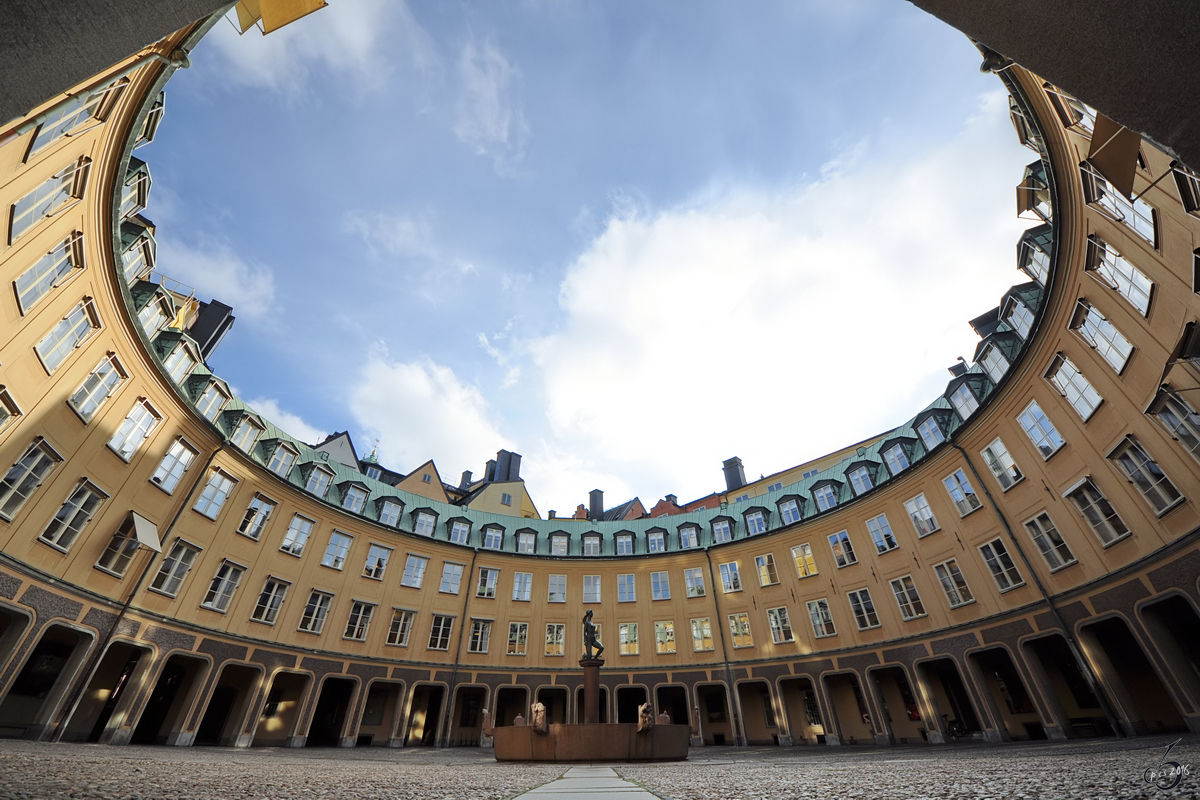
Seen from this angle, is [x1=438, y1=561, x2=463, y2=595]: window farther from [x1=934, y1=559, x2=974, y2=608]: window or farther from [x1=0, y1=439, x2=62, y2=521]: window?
[x1=934, y1=559, x2=974, y2=608]: window

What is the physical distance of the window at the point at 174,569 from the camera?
66.7 feet

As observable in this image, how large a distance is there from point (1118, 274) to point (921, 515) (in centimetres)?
1352

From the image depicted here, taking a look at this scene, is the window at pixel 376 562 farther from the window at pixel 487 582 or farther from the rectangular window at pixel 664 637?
the rectangular window at pixel 664 637

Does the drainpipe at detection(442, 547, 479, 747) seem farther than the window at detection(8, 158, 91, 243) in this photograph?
Yes

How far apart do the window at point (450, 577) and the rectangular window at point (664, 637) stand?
12583 mm

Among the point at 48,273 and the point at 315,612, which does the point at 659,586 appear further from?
the point at 48,273

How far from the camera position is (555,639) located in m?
31.5

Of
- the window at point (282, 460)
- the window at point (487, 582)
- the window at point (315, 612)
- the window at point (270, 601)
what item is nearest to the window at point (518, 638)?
the window at point (487, 582)

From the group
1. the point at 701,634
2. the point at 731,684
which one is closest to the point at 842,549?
the point at 701,634

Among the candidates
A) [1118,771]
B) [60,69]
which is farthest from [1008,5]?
[1118,771]

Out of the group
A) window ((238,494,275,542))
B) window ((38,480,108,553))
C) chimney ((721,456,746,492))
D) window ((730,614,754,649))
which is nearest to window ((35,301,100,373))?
window ((38,480,108,553))

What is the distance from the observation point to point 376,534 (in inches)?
1154

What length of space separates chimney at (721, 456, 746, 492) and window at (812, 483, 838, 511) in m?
16.7

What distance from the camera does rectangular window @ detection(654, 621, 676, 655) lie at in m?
31.1
